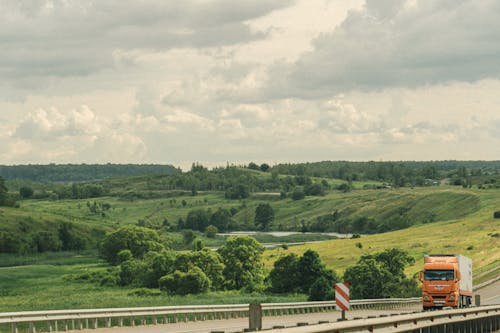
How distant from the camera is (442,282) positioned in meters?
60.9

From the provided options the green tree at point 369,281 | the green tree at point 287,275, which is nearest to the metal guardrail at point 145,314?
the green tree at point 369,281

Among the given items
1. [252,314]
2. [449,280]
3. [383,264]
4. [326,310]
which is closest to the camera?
[252,314]

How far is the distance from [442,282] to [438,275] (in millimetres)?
570

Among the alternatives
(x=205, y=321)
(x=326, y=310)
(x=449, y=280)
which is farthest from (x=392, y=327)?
(x=326, y=310)

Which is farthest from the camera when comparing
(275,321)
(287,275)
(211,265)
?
(211,265)

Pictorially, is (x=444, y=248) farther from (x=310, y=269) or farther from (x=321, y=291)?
(x=321, y=291)

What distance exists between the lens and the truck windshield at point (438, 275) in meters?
61.1

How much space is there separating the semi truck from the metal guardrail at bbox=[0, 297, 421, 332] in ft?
31.0

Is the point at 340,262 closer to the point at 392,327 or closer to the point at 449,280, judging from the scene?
the point at 449,280

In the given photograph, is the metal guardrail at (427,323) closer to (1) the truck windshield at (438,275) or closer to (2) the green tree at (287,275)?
(1) the truck windshield at (438,275)

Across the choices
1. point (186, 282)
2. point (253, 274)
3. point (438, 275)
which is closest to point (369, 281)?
point (186, 282)

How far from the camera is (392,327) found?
25078 mm

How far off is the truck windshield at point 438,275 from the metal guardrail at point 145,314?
956 centimetres

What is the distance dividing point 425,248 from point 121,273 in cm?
6014
